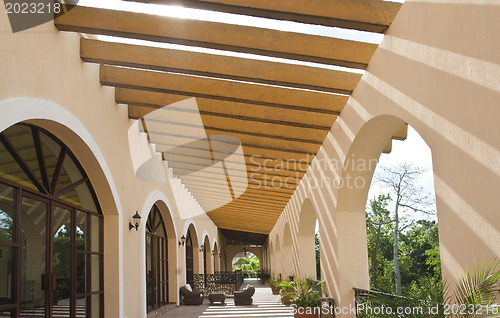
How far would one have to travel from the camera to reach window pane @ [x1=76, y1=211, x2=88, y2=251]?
7027 mm

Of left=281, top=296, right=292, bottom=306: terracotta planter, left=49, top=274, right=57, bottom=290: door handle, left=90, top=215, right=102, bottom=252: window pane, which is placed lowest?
left=281, top=296, right=292, bottom=306: terracotta planter

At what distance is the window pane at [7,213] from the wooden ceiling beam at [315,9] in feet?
7.84

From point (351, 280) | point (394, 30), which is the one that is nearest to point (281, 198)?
point (351, 280)

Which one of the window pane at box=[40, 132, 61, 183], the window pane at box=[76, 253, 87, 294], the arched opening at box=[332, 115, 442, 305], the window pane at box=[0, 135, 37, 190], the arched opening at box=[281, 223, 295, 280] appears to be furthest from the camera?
the arched opening at box=[281, 223, 295, 280]

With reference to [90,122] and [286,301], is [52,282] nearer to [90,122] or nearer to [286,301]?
[90,122]

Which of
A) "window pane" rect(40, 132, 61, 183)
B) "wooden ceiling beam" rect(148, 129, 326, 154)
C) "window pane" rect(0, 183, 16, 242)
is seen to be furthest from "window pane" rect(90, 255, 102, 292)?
"wooden ceiling beam" rect(148, 129, 326, 154)

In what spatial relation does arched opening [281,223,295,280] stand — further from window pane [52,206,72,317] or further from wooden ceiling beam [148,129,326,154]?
window pane [52,206,72,317]

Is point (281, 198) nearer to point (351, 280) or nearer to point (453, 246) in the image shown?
point (351, 280)

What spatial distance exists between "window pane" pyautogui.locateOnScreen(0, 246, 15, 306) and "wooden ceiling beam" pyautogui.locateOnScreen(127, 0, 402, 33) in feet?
9.30

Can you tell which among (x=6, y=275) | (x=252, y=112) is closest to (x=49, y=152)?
(x=6, y=275)

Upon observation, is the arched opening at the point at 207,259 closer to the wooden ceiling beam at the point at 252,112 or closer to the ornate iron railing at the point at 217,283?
the ornate iron railing at the point at 217,283

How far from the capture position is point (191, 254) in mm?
19609

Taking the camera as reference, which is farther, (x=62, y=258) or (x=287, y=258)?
(x=287, y=258)

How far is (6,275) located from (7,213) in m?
0.62
